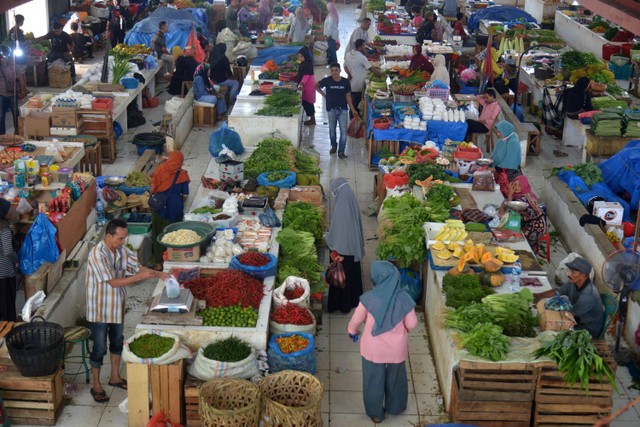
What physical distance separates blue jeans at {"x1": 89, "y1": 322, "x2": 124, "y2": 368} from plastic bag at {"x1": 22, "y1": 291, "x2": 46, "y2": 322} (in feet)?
2.21

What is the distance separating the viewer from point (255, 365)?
774 cm

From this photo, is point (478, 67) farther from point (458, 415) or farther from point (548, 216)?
point (458, 415)

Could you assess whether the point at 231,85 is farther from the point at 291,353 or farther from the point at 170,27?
the point at 291,353

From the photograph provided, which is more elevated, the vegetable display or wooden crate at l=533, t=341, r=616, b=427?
the vegetable display

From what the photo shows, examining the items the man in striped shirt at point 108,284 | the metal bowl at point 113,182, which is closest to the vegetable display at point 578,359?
the man in striped shirt at point 108,284

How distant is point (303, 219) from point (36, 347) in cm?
354

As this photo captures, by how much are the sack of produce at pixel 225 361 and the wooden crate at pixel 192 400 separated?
0.23 ft

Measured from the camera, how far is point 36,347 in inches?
311

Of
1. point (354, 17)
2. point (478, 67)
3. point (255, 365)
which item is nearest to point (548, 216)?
point (255, 365)

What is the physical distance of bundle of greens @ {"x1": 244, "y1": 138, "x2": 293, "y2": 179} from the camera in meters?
11.7

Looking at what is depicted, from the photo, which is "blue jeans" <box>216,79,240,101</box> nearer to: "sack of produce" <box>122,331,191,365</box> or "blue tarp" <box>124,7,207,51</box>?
"blue tarp" <box>124,7,207,51</box>

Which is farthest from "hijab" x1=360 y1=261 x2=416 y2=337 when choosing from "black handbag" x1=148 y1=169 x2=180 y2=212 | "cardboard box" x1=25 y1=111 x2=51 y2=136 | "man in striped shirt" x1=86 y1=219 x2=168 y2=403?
"cardboard box" x1=25 y1=111 x2=51 y2=136

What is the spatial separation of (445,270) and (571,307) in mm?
1407

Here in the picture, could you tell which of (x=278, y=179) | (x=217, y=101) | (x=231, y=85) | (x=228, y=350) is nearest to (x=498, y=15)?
(x=231, y=85)
